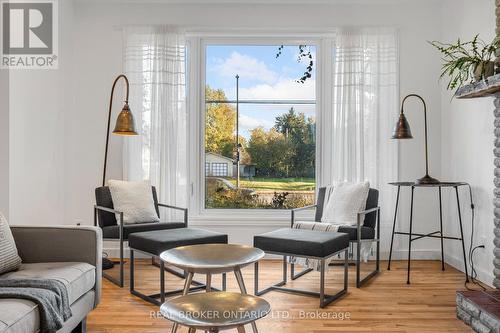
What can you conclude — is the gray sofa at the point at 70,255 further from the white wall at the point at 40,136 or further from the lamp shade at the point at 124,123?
the lamp shade at the point at 124,123

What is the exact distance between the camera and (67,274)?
2.50 metres

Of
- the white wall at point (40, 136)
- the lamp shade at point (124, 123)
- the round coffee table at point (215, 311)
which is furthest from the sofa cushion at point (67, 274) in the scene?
the lamp shade at point (124, 123)

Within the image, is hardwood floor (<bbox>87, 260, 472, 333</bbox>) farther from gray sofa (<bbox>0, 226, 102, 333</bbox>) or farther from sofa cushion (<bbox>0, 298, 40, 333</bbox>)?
sofa cushion (<bbox>0, 298, 40, 333</bbox>)

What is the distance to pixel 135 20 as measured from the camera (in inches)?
197

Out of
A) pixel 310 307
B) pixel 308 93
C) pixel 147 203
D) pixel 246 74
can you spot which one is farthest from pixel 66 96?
pixel 310 307

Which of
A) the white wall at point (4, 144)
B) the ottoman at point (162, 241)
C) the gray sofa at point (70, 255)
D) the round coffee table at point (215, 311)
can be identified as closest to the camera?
the round coffee table at point (215, 311)

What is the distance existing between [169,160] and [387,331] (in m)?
2.86

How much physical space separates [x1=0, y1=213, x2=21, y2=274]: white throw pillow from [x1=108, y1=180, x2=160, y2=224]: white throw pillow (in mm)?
1573

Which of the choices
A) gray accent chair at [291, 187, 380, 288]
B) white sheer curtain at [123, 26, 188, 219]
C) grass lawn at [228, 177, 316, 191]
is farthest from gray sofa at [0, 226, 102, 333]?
grass lawn at [228, 177, 316, 191]

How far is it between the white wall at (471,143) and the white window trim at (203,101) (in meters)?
1.25

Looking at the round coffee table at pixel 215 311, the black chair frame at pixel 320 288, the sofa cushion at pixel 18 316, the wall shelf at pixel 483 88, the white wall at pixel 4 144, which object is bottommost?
the black chair frame at pixel 320 288

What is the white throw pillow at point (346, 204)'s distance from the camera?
4203 mm

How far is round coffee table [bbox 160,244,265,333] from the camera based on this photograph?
93.6 inches

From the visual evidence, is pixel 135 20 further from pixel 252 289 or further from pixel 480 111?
pixel 480 111
